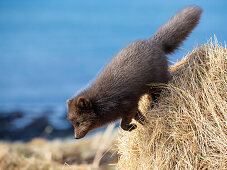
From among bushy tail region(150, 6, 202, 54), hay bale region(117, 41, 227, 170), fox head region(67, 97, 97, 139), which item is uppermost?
bushy tail region(150, 6, 202, 54)

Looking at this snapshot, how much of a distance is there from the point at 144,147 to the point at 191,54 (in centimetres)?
174

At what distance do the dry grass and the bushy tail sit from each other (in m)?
2.66

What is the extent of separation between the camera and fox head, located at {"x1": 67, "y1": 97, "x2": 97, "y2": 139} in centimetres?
474

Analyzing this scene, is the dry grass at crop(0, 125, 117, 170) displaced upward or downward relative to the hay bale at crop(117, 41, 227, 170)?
upward

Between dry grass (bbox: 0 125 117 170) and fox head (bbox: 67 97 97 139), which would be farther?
dry grass (bbox: 0 125 117 170)

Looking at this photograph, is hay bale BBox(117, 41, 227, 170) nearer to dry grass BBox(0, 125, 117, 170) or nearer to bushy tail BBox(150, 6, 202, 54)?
bushy tail BBox(150, 6, 202, 54)

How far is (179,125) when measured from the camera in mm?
4078

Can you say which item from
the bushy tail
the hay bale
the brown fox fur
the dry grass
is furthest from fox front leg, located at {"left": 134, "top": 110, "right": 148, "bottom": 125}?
the dry grass

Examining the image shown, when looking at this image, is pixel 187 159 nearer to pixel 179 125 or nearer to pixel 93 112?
pixel 179 125

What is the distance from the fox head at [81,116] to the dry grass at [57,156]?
2.17 metres

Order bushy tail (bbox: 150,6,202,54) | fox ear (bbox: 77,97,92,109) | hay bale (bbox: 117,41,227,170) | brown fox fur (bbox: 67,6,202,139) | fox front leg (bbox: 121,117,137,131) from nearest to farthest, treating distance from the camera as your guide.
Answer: hay bale (bbox: 117,41,227,170) < fox ear (bbox: 77,97,92,109) < brown fox fur (bbox: 67,6,202,139) < fox front leg (bbox: 121,117,137,131) < bushy tail (bbox: 150,6,202,54)

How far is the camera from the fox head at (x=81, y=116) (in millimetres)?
4738

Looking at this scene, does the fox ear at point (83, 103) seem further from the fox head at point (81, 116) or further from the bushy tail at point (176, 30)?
the bushy tail at point (176, 30)

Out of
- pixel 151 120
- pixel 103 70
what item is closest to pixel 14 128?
pixel 103 70
